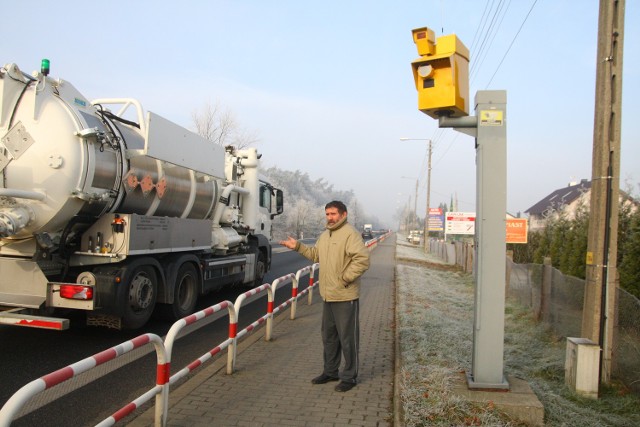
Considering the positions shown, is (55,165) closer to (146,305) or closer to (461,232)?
(146,305)

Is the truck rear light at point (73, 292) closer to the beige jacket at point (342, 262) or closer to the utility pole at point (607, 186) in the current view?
the beige jacket at point (342, 262)

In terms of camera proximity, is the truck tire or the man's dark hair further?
the truck tire

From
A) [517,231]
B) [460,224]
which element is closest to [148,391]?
[517,231]

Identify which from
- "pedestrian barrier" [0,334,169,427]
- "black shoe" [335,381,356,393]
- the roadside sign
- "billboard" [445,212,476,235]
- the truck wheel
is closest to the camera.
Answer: "pedestrian barrier" [0,334,169,427]

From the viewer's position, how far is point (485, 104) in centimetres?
477

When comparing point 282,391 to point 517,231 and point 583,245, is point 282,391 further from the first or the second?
point 517,231

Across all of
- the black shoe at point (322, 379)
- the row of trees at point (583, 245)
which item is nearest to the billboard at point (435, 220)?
the row of trees at point (583, 245)

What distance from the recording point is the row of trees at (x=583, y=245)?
8273 mm

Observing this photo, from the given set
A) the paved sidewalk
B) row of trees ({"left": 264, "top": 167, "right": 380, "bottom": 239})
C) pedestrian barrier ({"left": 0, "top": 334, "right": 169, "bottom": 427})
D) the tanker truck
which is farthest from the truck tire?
row of trees ({"left": 264, "top": 167, "right": 380, "bottom": 239})

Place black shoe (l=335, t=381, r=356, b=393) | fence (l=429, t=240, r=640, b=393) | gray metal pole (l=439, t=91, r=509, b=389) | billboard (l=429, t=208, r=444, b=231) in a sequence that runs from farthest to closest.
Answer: billboard (l=429, t=208, r=444, b=231) → fence (l=429, t=240, r=640, b=393) → black shoe (l=335, t=381, r=356, b=393) → gray metal pole (l=439, t=91, r=509, b=389)

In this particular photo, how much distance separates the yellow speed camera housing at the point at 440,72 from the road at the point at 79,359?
13.6ft

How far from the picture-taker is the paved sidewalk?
14.0ft

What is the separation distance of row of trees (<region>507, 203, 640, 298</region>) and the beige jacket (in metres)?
5.83

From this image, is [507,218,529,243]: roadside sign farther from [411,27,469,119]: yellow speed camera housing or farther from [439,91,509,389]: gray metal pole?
[411,27,469,119]: yellow speed camera housing
